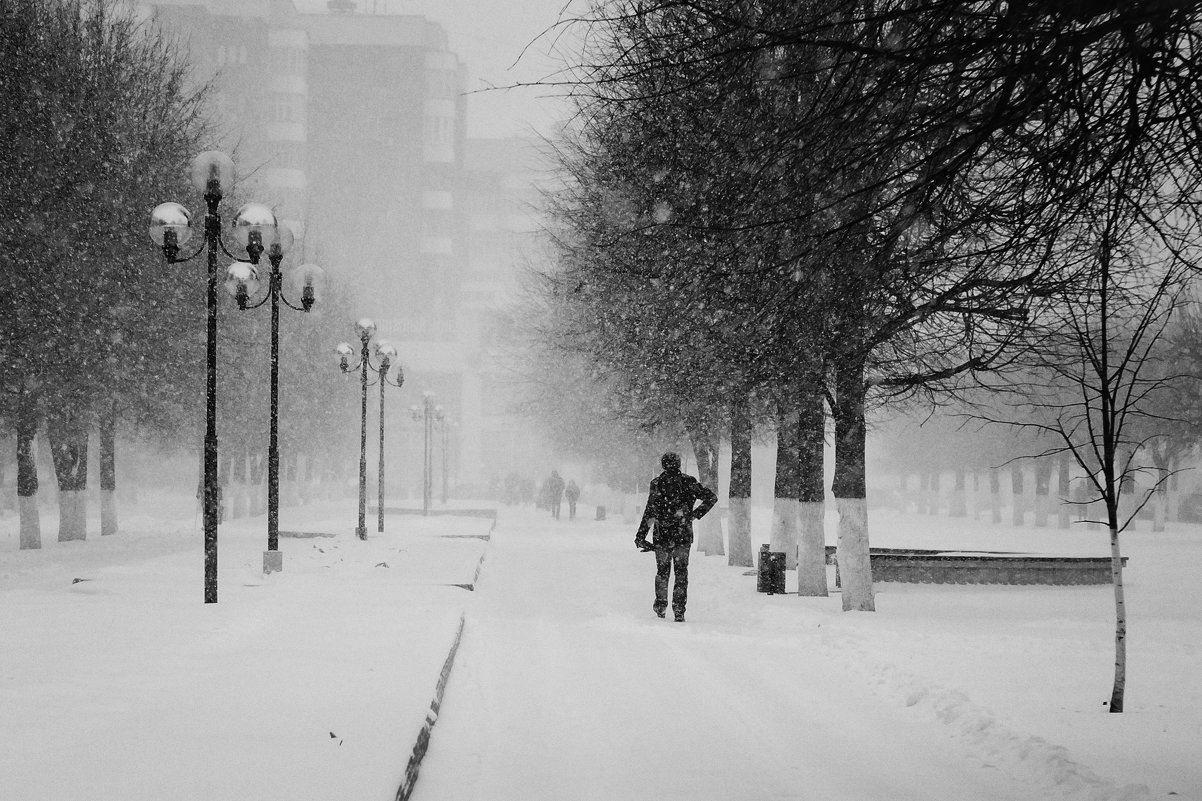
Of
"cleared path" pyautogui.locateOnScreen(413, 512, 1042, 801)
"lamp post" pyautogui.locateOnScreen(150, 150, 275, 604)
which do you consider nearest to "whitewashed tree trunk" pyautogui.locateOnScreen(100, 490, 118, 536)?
"lamp post" pyautogui.locateOnScreen(150, 150, 275, 604)

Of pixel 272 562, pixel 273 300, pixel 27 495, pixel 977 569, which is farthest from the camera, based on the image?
pixel 27 495

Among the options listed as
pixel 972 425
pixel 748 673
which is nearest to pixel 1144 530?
pixel 972 425

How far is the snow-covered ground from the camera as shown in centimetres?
536

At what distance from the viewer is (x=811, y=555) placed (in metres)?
16.6

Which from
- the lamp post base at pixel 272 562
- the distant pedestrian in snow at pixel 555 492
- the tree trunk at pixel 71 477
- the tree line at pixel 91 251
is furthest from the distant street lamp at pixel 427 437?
the lamp post base at pixel 272 562

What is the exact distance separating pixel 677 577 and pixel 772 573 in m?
4.36

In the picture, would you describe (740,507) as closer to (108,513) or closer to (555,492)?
(108,513)

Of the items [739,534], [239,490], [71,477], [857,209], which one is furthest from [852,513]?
[239,490]

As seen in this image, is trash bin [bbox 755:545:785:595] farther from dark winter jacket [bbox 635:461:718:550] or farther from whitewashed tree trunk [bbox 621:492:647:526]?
whitewashed tree trunk [bbox 621:492:647:526]

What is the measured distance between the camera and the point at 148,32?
1040 inches

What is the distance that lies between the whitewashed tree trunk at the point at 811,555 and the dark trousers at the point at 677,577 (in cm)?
365

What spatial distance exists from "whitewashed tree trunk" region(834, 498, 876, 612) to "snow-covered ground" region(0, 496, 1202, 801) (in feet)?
1.37

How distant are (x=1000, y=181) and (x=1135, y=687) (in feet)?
15.1

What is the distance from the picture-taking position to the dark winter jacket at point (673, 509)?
13016 mm
